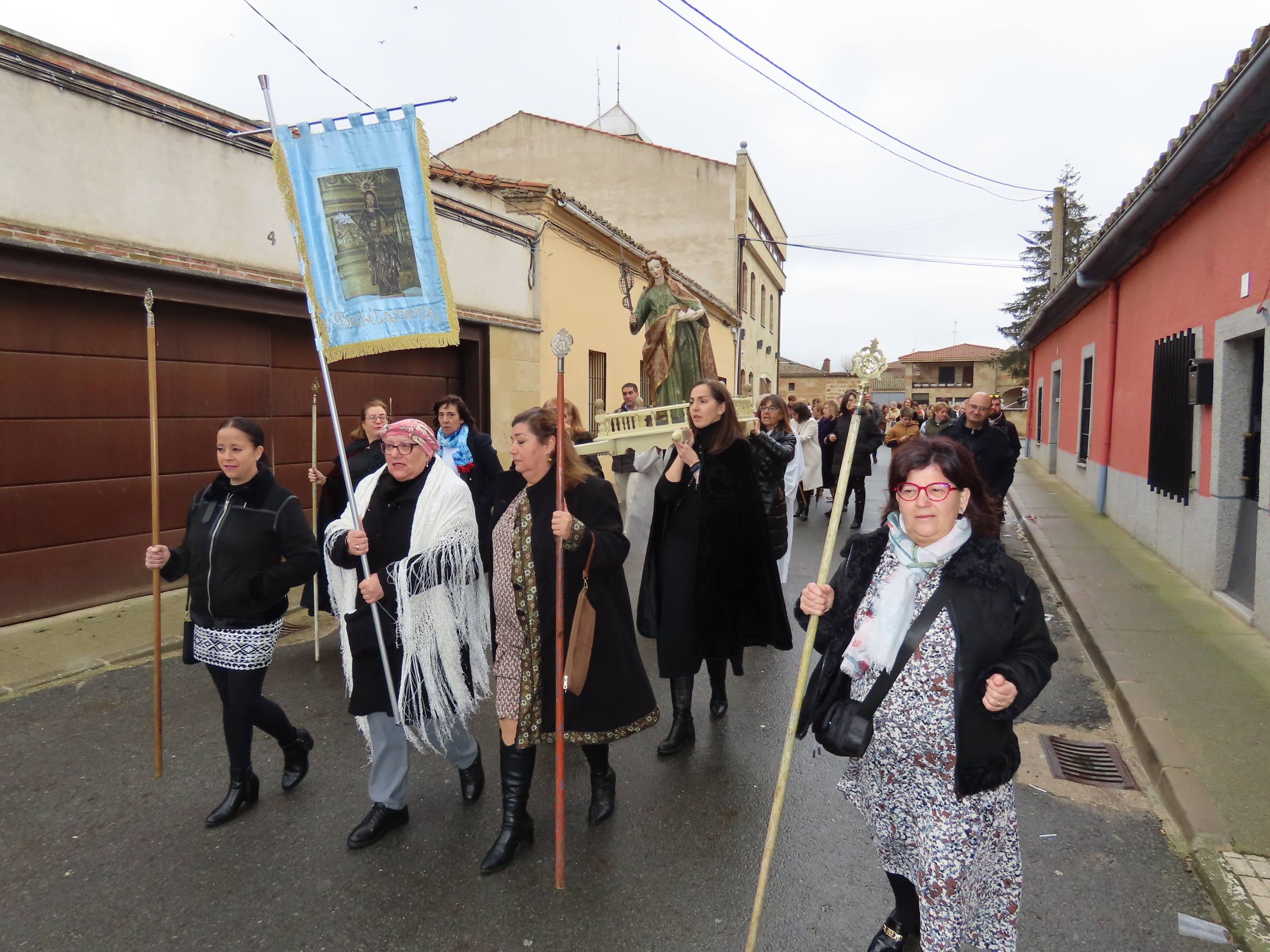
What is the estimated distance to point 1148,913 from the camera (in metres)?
2.70

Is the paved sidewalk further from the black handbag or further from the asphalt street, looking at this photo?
the black handbag

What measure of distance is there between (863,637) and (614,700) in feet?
3.97

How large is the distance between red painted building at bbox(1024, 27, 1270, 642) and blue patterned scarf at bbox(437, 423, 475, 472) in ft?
18.3

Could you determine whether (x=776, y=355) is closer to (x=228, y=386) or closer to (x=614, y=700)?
(x=228, y=386)

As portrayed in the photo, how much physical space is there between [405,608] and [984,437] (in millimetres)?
6345

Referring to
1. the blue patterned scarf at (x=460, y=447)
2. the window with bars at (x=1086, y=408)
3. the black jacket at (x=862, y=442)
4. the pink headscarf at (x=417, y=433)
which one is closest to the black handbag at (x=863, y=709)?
the pink headscarf at (x=417, y=433)

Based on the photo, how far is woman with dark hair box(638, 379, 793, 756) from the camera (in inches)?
153

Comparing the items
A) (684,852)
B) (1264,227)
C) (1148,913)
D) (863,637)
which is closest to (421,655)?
(684,852)

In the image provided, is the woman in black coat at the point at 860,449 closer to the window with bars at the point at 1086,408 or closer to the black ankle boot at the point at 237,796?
the window with bars at the point at 1086,408

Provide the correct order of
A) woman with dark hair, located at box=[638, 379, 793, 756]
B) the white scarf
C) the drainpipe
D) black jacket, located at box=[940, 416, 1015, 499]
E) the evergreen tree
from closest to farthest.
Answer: the white scarf, woman with dark hair, located at box=[638, 379, 793, 756], black jacket, located at box=[940, 416, 1015, 499], the drainpipe, the evergreen tree

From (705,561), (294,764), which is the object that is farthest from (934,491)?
(294,764)

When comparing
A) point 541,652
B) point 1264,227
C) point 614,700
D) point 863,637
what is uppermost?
point 1264,227

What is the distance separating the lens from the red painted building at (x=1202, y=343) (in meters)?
5.77

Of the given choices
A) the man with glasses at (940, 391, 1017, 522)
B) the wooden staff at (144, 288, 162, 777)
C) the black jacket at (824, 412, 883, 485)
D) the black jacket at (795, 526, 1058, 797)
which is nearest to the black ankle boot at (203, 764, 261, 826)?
the wooden staff at (144, 288, 162, 777)
